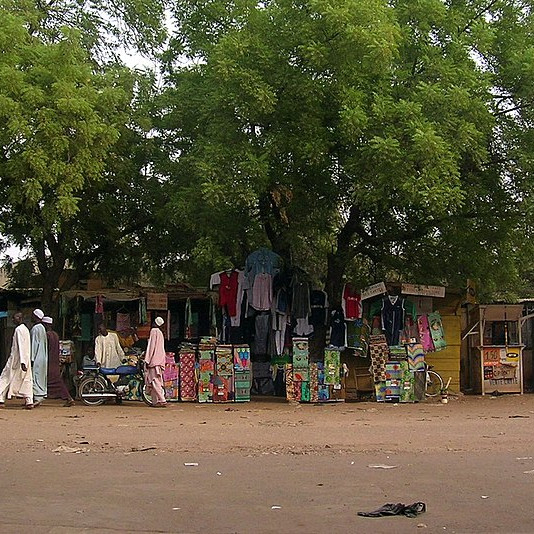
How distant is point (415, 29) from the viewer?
15609 mm

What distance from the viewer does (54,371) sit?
16469 millimetres

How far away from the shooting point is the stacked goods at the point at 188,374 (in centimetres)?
1711

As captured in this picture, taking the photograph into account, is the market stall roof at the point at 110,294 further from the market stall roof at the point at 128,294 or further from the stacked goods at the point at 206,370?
the stacked goods at the point at 206,370

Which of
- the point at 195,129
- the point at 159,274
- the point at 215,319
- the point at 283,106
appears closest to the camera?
the point at 283,106

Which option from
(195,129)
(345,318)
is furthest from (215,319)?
(195,129)

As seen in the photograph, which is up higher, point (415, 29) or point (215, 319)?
point (415, 29)

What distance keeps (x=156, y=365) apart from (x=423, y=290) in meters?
5.36

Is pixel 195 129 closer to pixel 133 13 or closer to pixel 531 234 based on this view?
pixel 133 13

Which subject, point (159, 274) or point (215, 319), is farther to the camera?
point (159, 274)

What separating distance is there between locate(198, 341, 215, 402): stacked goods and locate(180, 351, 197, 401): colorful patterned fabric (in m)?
0.14

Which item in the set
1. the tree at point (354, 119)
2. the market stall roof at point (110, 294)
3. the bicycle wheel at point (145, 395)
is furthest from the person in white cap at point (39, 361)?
the tree at point (354, 119)

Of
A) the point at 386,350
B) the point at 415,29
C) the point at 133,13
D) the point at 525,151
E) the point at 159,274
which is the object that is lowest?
the point at 386,350

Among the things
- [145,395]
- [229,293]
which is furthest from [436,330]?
[145,395]

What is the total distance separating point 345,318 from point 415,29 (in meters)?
5.53
